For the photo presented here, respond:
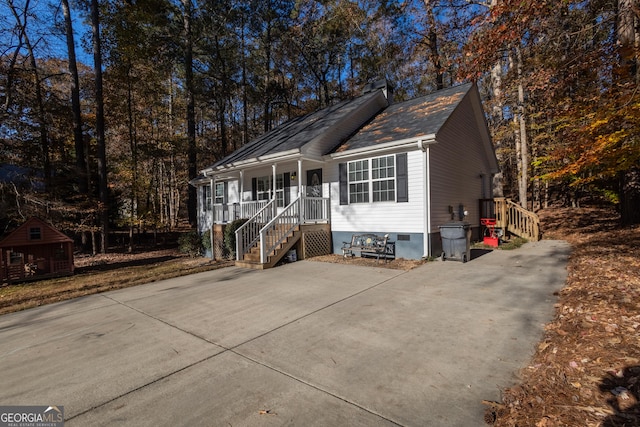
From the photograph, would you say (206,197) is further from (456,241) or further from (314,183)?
(456,241)

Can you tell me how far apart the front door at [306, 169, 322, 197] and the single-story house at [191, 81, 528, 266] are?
0.04m

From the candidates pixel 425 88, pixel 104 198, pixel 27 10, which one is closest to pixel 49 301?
pixel 104 198

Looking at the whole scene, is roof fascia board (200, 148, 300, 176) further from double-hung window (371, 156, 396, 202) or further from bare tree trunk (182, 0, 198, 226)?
bare tree trunk (182, 0, 198, 226)

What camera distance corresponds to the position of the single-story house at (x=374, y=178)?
9.11 m

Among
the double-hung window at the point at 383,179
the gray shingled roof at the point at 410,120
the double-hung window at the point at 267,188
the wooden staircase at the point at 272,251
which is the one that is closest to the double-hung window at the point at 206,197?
the double-hung window at the point at 267,188

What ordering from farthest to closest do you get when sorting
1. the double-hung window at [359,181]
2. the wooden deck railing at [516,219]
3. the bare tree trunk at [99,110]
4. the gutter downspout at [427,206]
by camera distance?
1. the bare tree trunk at [99,110]
2. the wooden deck railing at [516,219]
3. the double-hung window at [359,181]
4. the gutter downspout at [427,206]

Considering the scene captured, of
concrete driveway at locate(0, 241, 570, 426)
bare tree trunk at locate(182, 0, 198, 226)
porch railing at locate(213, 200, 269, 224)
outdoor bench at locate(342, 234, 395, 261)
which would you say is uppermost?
bare tree trunk at locate(182, 0, 198, 226)

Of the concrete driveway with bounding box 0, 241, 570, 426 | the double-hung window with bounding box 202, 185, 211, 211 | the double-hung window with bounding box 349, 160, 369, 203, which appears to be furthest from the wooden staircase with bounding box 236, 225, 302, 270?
the double-hung window with bounding box 202, 185, 211, 211

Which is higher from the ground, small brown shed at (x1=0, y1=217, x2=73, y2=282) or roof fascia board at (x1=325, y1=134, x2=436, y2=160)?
roof fascia board at (x1=325, y1=134, x2=436, y2=160)

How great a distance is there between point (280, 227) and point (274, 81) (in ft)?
57.7

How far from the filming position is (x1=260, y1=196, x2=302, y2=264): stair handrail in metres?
8.98

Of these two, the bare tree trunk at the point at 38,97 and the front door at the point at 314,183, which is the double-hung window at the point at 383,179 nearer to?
the front door at the point at 314,183

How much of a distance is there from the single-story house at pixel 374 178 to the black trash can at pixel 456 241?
43cm

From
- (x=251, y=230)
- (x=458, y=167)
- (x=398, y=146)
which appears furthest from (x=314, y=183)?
(x=458, y=167)
